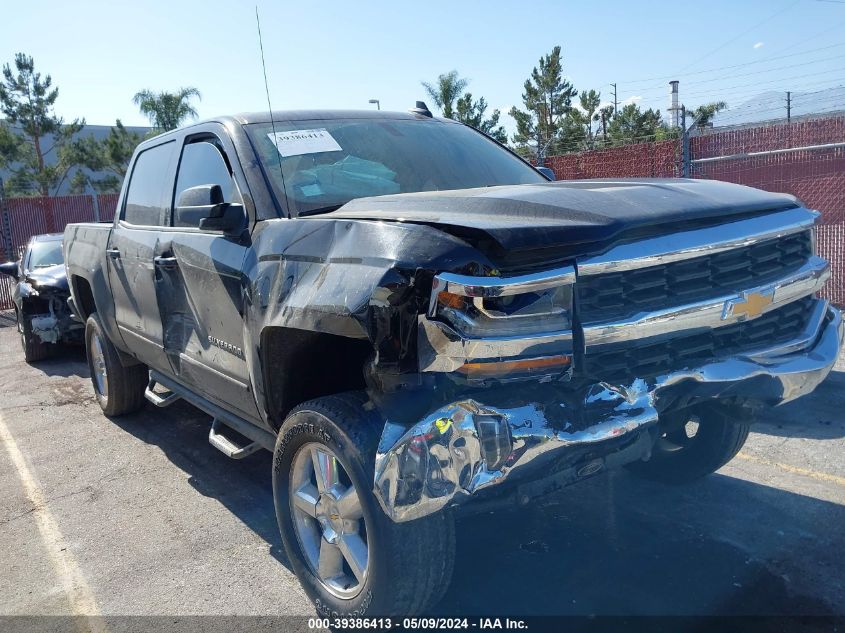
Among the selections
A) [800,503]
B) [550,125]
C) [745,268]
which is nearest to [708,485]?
[800,503]

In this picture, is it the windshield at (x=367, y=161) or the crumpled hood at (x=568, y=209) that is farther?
the windshield at (x=367, y=161)

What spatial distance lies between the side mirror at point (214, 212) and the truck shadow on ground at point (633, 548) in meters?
1.59

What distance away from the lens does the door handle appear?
3.90 meters

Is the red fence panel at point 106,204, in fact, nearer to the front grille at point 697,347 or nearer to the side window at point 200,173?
the side window at point 200,173

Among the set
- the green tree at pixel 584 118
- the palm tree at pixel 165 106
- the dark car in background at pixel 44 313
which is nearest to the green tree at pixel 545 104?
the green tree at pixel 584 118

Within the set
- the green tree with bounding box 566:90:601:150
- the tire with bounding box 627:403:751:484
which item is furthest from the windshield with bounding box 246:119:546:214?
the green tree with bounding box 566:90:601:150

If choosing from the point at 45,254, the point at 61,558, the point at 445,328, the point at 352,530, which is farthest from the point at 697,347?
the point at 45,254

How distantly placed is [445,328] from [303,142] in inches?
68.6

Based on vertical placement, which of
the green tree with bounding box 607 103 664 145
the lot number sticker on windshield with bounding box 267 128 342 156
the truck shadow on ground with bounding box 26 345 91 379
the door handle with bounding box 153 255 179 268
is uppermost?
the green tree with bounding box 607 103 664 145

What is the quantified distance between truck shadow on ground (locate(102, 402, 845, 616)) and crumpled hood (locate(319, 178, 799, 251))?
4.93 feet

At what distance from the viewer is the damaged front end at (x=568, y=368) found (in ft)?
7.14

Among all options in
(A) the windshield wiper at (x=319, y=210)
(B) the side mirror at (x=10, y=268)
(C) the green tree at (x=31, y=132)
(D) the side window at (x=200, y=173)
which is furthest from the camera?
(C) the green tree at (x=31, y=132)

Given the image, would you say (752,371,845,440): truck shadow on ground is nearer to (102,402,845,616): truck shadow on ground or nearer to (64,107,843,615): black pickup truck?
(102,402,845,616): truck shadow on ground

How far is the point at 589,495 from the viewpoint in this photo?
3.97m
